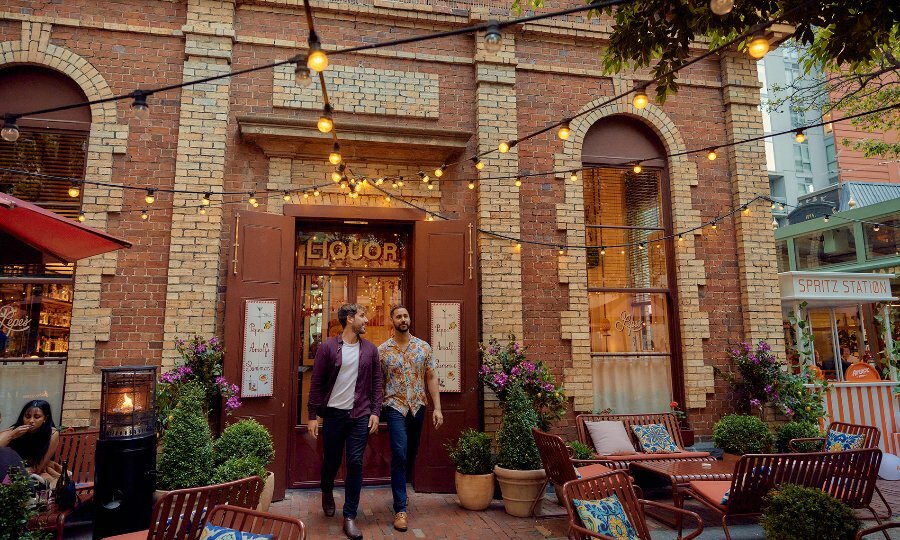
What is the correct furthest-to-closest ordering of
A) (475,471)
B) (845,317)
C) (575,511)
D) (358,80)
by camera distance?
1. (845,317)
2. (358,80)
3. (475,471)
4. (575,511)

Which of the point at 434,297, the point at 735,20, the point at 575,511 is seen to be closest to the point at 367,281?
the point at 434,297

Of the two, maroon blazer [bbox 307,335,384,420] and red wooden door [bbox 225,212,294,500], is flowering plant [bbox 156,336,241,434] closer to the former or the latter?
red wooden door [bbox 225,212,294,500]

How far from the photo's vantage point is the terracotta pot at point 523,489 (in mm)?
5320

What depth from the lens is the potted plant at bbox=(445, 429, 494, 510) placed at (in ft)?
18.1

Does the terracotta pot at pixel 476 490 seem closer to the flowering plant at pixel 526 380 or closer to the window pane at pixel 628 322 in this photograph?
the flowering plant at pixel 526 380

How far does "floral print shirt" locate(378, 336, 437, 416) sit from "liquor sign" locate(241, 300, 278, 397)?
144 centimetres

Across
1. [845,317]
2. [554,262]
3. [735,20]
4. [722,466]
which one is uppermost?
[735,20]

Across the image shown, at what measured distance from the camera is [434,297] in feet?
21.4

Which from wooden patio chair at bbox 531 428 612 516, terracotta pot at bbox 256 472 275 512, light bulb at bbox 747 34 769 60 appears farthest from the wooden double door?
light bulb at bbox 747 34 769 60

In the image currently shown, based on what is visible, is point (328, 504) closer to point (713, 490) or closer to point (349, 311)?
point (349, 311)

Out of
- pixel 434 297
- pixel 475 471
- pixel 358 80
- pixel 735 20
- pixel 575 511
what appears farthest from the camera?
pixel 358 80

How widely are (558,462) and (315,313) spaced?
3441 millimetres

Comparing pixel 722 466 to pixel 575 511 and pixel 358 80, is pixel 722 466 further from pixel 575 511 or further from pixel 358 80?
pixel 358 80

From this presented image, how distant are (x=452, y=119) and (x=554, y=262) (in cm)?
232
